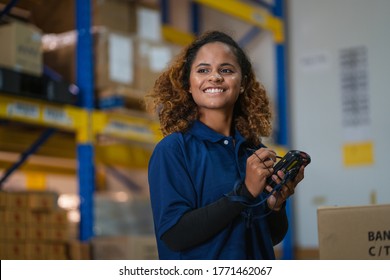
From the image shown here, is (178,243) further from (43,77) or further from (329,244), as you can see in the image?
(43,77)

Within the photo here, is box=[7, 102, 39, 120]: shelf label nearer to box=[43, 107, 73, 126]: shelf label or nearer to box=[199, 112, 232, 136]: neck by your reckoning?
box=[43, 107, 73, 126]: shelf label

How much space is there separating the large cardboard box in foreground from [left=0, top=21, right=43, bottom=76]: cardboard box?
3.42 m

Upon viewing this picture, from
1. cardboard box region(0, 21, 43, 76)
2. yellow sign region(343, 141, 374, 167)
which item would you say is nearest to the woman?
cardboard box region(0, 21, 43, 76)

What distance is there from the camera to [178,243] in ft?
5.28

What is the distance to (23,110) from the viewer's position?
473 centimetres

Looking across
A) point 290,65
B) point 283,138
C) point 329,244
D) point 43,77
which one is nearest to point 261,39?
point 290,65

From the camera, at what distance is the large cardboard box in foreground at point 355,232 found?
1714 millimetres

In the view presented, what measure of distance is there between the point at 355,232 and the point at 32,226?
3598mm

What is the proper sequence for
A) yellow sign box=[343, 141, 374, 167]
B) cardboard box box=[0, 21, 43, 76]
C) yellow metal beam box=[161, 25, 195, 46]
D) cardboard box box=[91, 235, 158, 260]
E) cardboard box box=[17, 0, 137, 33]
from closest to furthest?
1. cardboard box box=[0, 21, 43, 76]
2. cardboard box box=[91, 235, 158, 260]
3. cardboard box box=[17, 0, 137, 33]
4. yellow sign box=[343, 141, 374, 167]
5. yellow metal beam box=[161, 25, 195, 46]

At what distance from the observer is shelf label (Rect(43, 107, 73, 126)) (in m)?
4.93

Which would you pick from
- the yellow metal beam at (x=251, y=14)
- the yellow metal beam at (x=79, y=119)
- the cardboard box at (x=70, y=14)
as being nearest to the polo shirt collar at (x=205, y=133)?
the yellow metal beam at (x=79, y=119)

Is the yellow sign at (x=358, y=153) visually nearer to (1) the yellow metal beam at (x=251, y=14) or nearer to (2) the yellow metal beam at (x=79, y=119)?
(1) the yellow metal beam at (x=251, y=14)

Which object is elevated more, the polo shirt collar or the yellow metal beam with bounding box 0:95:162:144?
the yellow metal beam with bounding box 0:95:162:144

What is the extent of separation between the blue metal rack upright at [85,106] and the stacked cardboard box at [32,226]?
0.55ft
